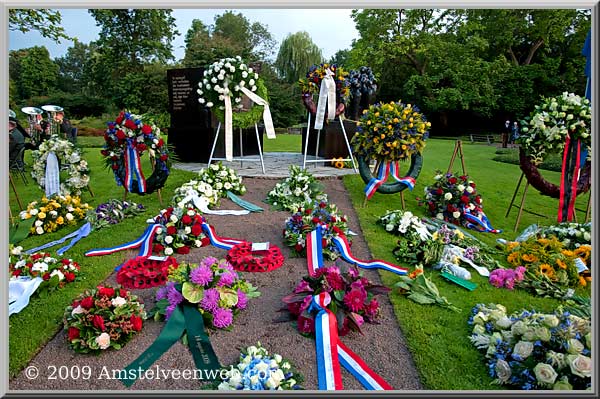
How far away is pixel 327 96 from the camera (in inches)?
371

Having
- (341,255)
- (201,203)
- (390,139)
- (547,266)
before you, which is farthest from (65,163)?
(547,266)

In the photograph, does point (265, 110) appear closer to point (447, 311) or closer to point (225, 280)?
point (225, 280)

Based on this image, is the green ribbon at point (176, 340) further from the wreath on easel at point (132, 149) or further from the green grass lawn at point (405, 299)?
the wreath on easel at point (132, 149)

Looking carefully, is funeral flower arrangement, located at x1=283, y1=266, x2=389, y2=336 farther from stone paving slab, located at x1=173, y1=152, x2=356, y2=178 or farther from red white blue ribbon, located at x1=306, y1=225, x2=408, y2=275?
stone paving slab, located at x1=173, y1=152, x2=356, y2=178

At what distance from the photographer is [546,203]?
8945mm

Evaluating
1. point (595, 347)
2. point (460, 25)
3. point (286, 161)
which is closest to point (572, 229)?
point (595, 347)

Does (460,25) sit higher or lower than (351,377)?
higher

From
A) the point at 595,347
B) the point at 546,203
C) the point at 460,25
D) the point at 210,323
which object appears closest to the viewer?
the point at 595,347

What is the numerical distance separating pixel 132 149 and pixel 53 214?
1580mm

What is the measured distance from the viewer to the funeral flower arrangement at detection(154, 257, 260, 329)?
3.68 metres

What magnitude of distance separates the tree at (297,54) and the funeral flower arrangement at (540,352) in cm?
3235

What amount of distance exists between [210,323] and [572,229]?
4.63 m

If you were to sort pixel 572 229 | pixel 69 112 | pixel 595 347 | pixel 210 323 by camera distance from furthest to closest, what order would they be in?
pixel 69 112 → pixel 572 229 → pixel 210 323 → pixel 595 347

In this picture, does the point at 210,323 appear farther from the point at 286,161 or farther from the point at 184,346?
the point at 286,161
